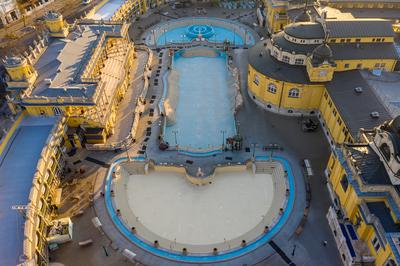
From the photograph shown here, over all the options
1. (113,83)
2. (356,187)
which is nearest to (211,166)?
(356,187)

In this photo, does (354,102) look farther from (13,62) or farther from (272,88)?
(13,62)

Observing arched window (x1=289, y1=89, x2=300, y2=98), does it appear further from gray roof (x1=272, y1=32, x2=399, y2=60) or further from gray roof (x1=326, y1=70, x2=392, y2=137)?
gray roof (x1=272, y1=32, x2=399, y2=60)

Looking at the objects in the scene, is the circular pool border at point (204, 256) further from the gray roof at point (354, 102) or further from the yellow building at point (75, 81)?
the gray roof at point (354, 102)

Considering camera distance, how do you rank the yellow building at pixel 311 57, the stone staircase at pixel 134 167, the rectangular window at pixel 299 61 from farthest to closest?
1. the rectangular window at pixel 299 61
2. the yellow building at pixel 311 57
3. the stone staircase at pixel 134 167

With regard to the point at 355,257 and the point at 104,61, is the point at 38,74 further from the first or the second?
the point at 355,257

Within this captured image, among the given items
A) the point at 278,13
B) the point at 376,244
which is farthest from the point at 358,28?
the point at 376,244

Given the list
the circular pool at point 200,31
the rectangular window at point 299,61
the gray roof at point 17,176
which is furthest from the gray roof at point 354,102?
the gray roof at point 17,176
